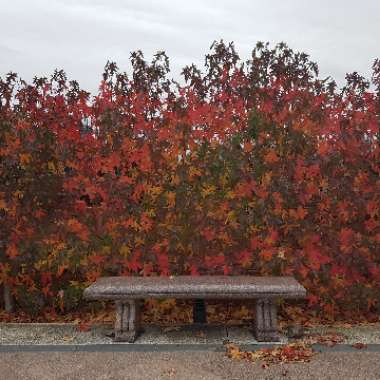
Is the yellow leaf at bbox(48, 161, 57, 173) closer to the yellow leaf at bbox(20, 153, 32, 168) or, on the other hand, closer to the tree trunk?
the yellow leaf at bbox(20, 153, 32, 168)

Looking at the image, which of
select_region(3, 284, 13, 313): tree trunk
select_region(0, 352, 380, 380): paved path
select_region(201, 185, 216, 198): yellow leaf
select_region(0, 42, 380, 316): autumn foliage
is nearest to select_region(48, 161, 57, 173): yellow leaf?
select_region(0, 42, 380, 316): autumn foliage

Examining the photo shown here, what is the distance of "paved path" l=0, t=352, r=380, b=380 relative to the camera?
16.4 feet

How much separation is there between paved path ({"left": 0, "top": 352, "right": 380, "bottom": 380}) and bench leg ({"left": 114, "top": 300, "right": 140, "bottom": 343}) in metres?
0.44

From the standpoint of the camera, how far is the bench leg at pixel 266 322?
6.08m

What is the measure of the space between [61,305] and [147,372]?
2.42 metres

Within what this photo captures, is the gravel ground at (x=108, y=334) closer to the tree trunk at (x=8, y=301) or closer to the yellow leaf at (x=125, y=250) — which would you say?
the tree trunk at (x=8, y=301)

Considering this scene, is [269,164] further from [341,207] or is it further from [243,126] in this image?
[341,207]

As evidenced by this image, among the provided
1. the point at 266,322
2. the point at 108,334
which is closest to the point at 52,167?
the point at 108,334

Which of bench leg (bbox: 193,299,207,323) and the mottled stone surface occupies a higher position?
the mottled stone surface

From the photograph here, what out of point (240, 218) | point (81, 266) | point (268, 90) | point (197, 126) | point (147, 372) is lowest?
point (147, 372)

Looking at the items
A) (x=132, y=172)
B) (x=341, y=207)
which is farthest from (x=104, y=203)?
(x=341, y=207)

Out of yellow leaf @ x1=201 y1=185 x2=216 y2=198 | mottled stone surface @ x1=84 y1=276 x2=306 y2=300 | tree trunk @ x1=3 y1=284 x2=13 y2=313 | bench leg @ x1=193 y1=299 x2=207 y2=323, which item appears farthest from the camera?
tree trunk @ x1=3 y1=284 x2=13 y2=313

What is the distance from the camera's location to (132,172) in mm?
6836

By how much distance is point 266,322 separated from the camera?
240 inches
